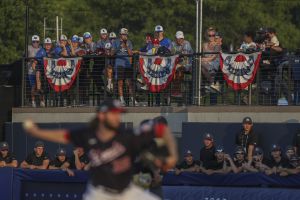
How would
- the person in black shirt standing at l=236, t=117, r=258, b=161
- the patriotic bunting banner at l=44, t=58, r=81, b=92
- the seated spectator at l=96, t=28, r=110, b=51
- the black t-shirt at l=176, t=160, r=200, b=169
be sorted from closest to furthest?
the black t-shirt at l=176, t=160, r=200, b=169 → the person in black shirt standing at l=236, t=117, r=258, b=161 → the seated spectator at l=96, t=28, r=110, b=51 → the patriotic bunting banner at l=44, t=58, r=81, b=92

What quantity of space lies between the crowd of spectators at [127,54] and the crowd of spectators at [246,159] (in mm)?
1964

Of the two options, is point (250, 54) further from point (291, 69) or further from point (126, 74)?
point (126, 74)

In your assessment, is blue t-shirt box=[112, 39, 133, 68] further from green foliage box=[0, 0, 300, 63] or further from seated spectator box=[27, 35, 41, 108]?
green foliage box=[0, 0, 300, 63]

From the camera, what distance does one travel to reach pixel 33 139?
78.5 feet

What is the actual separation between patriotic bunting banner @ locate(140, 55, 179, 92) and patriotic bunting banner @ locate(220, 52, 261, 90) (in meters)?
1.18

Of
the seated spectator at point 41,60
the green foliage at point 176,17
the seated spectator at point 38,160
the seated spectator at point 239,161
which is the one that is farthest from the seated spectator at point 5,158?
the green foliage at point 176,17

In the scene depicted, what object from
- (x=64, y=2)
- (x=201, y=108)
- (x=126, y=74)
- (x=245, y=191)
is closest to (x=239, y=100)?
(x=201, y=108)

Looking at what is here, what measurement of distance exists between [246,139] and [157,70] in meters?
3.30

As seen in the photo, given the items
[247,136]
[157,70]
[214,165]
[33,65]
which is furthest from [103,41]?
[214,165]

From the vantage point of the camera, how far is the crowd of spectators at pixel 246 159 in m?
18.0

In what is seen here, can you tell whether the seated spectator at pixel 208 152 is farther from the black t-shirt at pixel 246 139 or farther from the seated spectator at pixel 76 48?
the seated spectator at pixel 76 48

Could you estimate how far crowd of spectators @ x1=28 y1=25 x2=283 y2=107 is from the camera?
21328 mm

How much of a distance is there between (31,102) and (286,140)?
7.11 metres

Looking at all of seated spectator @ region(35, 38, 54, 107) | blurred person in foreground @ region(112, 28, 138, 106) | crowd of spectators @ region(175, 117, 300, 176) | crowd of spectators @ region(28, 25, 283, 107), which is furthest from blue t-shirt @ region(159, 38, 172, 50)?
crowd of spectators @ region(175, 117, 300, 176)
